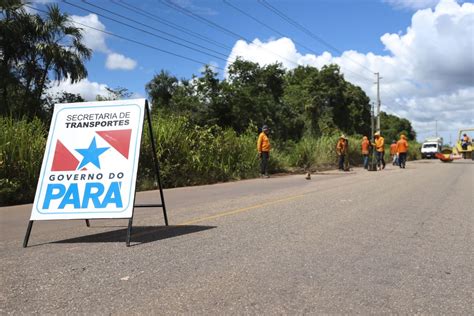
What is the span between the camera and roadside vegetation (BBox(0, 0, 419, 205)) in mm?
12023

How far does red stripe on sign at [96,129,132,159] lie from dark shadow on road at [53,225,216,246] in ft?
3.96

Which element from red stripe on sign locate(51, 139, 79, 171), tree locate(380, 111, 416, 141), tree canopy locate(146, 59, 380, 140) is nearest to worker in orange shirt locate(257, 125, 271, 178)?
tree canopy locate(146, 59, 380, 140)

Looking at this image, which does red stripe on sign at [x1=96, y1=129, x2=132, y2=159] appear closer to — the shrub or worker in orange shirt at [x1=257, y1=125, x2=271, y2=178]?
the shrub

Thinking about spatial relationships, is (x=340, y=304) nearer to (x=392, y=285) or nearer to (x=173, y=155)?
(x=392, y=285)

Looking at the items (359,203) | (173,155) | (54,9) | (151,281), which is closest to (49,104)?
(54,9)

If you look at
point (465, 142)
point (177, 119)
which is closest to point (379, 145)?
point (177, 119)

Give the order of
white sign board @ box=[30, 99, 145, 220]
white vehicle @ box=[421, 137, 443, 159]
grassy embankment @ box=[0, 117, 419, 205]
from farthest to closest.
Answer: white vehicle @ box=[421, 137, 443, 159] → grassy embankment @ box=[0, 117, 419, 205] → white sign board @ box=[30, 99, 145, 220]

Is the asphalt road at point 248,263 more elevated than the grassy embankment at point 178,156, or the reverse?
the grassy embankment at point 178,156

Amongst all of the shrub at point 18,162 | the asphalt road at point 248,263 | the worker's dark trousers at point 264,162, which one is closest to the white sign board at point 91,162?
the asphalt road at point 248,263

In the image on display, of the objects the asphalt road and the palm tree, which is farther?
the palm tree

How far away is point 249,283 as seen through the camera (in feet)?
15.3

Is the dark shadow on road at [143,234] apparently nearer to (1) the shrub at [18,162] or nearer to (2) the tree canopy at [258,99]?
(1) the shrub at [18,162]

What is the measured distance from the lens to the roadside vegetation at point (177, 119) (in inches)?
473

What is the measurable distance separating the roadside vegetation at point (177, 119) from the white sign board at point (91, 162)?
4923 mm
